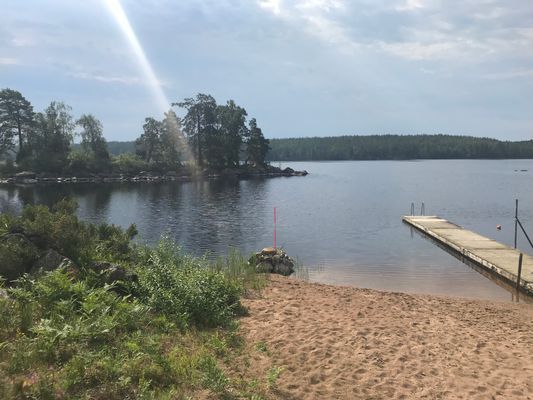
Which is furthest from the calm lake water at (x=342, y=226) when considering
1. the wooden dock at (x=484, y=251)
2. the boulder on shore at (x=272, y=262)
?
the boulder on shore at (x=272, y=262)

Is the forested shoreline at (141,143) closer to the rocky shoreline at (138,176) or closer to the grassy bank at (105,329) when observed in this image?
the rocky shoreline at (138,176)

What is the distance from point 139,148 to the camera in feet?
381

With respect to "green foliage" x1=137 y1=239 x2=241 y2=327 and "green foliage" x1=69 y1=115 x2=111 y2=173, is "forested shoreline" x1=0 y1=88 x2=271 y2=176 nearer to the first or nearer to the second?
"green foliage" x1=69 y1=115 x2=111 y2=173

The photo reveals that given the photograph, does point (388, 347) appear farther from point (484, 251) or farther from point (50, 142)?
point (50, 142)

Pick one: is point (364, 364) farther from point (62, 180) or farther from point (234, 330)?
point (62, 180)

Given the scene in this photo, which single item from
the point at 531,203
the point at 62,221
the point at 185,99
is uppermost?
the point at 185,99

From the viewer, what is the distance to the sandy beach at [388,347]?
7.06 meters

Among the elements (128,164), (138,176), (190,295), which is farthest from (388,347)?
(128,164)

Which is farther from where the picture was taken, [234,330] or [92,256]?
[92,256]

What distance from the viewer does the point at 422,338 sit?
9484 millimetres

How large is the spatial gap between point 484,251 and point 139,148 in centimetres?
10451

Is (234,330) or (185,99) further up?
(185,99)

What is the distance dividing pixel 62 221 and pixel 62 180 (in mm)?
88805

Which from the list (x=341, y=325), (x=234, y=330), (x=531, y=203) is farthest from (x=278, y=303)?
(x=531, y=203)
